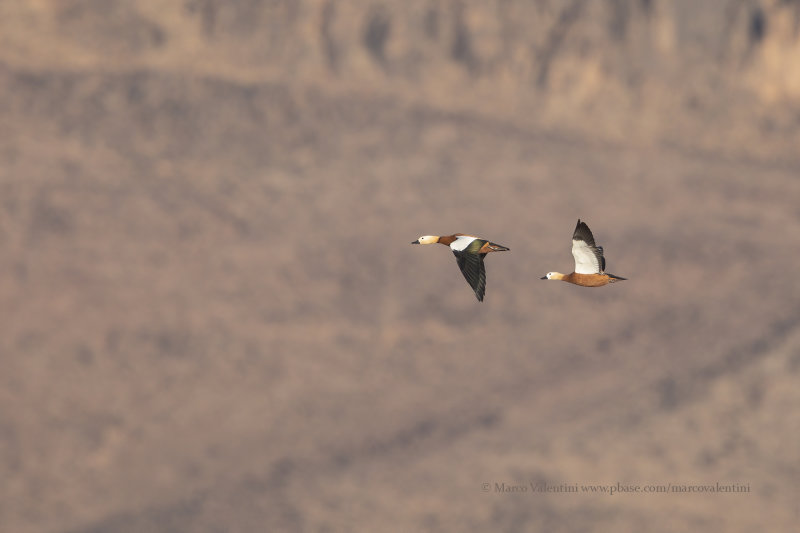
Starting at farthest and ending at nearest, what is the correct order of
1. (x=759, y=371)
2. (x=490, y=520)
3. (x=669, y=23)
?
(x=669, y=23), (x=759, y=371), (x=490, y=520)

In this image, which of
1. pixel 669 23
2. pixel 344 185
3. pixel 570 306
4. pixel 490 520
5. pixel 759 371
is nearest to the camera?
pixel 490 520

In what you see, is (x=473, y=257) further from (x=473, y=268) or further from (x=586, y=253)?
(x=586, y=253)

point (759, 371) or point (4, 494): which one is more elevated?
point (759, 371)

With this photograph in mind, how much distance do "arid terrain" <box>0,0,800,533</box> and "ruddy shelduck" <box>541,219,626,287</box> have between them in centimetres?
4740

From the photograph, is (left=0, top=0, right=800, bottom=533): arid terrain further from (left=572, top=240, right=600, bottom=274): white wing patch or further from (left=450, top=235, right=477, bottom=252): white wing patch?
(left=572, top=240, right=600, bottom=274): white wing patch

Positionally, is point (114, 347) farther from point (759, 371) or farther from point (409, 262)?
point (759, 371)

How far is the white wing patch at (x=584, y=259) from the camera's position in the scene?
32.8 m

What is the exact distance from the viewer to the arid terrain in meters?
A: 82.5

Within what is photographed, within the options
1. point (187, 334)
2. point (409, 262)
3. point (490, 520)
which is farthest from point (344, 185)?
point (490, 520)

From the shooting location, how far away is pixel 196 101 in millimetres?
103312

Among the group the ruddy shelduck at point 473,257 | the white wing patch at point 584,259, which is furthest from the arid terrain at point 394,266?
the white wing patch at point 584,259

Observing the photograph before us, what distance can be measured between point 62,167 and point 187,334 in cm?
1647

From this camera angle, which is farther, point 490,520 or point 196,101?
point 196,101

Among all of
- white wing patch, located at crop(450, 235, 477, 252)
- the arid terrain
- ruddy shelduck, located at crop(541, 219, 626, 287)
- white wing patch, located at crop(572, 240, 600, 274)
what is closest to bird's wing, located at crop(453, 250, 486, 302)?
white wing patch, located at crop(450, 235, 477, 252)
